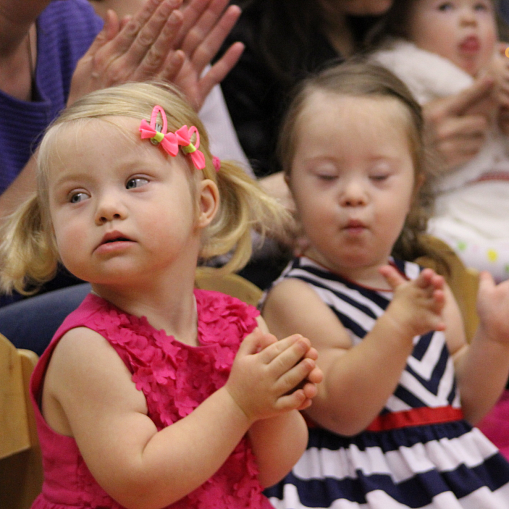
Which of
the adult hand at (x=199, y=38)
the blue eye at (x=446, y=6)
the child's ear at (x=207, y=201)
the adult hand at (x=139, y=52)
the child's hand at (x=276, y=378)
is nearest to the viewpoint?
the child's hand at (x=276, y=378)

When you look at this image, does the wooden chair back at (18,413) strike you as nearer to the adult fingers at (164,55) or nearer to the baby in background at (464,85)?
the adult fingers at (164,55)

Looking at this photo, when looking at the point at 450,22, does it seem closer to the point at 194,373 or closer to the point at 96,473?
the point at 194,373

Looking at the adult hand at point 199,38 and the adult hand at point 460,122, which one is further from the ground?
the adult hand at point 199,38

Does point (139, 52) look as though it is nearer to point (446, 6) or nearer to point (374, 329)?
point (374, 329)

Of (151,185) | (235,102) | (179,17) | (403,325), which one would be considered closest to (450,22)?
(235,102)

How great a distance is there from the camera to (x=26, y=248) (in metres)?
0.90

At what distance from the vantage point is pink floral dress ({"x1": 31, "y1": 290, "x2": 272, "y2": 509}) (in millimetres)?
784

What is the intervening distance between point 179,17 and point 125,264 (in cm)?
49

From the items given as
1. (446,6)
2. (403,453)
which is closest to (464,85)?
(446,6)

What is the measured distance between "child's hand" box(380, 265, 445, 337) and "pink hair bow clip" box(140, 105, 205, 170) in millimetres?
305

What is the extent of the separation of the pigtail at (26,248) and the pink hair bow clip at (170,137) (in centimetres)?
20

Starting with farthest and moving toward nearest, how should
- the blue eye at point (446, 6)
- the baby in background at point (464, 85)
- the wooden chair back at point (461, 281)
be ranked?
the blue eye at point (446, 6) < the baby in background at point (464, 85) < the wooden chair back at point (461, 281)

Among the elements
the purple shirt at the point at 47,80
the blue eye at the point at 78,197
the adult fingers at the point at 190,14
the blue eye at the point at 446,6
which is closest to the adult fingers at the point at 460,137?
the blue eye at the point at 446,6

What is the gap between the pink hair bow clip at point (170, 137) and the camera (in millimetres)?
785
